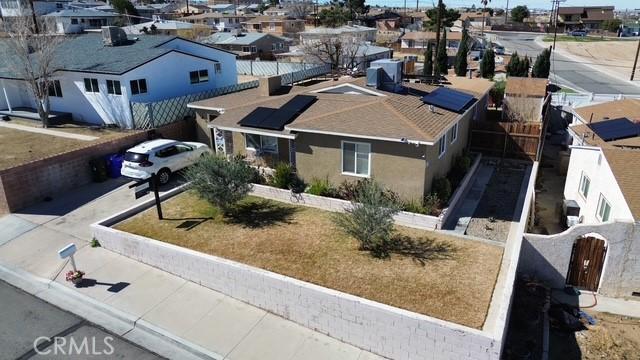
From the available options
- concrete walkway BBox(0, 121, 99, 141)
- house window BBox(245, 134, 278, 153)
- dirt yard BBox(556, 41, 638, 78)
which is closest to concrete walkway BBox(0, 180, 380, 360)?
house window BBox(245, 134, 278, 153)

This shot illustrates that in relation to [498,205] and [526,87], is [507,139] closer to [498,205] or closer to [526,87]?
[498,205]

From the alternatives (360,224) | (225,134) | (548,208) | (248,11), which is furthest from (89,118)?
(248,11)

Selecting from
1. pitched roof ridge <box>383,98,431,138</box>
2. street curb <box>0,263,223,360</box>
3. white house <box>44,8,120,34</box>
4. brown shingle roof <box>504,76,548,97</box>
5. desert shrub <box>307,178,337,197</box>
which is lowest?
street curb <box>0,263,223,360</box>

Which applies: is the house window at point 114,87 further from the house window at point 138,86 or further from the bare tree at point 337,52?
the bare tree at point 337,52

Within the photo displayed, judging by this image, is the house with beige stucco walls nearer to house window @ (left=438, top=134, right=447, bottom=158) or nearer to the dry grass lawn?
house window @ (left=438, top=134, right=447, bottom=158)

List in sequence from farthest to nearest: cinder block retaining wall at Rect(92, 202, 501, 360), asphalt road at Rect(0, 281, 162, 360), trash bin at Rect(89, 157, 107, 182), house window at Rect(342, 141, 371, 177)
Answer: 1. trash bin at Rect(89, 157, 107, 182)
2. house window at Rect(342, 141, 371, 177)
3. asphalt road at Rect(0, 281, 162, 360)
4. cinder block retaining wall at Rect(92, 202, 501, 360)

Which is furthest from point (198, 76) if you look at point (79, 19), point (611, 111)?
point (79, 19)

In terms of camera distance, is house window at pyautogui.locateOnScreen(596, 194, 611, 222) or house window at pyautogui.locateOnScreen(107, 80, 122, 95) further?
house window at pyautogui.locateOnScreen(107, 80, 122, 95)
